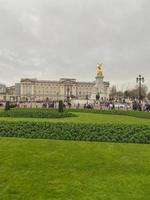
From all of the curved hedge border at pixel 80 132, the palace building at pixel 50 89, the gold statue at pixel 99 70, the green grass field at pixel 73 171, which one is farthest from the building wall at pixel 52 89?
the green grass field at pixel 73 171

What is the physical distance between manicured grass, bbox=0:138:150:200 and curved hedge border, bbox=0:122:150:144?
1.94m

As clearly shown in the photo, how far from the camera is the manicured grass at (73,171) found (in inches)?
313

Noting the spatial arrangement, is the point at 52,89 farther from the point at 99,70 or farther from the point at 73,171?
the point at 73,171

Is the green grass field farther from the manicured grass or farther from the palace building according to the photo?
the palace building

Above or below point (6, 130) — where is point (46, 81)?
above

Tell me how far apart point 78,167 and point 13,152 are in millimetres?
2925

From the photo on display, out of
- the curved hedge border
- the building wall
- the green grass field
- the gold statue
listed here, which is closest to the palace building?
the building wall

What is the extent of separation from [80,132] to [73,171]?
7006mm

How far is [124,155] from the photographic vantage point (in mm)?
→ 12242

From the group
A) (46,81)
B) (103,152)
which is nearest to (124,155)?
(103,152)

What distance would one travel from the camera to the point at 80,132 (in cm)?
1681

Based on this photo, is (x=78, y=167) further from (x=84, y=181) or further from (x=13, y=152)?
(x=13, y=152)

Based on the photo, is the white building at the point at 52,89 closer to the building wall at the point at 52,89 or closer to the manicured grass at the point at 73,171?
the building wall at the point at 52,89

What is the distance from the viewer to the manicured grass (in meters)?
7.94
